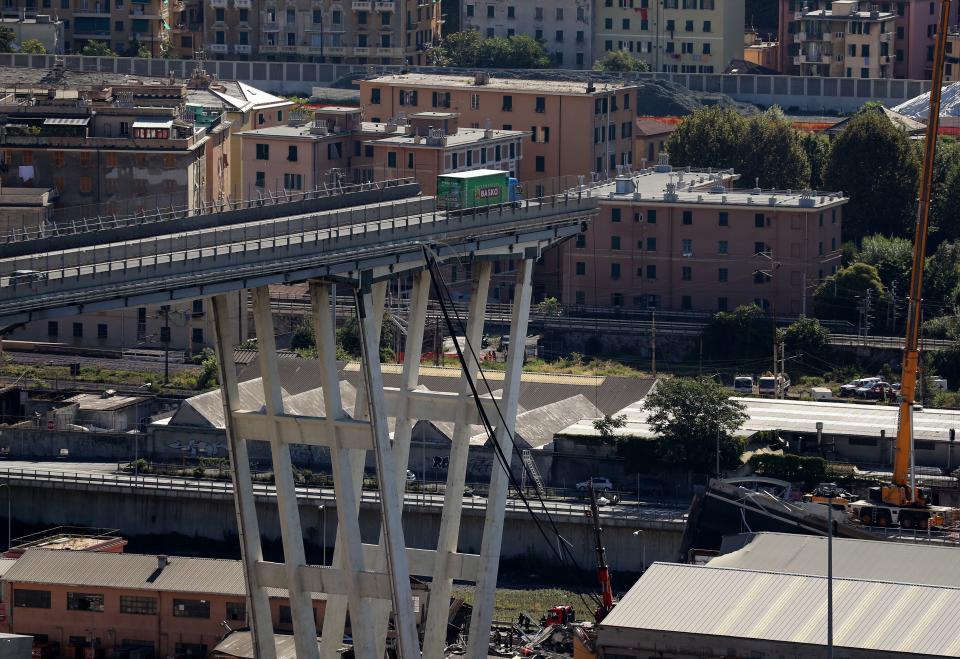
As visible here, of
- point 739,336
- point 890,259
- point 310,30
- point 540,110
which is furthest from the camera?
point 310,30

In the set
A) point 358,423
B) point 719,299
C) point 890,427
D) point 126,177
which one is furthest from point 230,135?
point 358,423

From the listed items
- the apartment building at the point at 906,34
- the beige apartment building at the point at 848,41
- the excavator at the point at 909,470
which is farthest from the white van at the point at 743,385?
the beige apartment building at the point at 848,41

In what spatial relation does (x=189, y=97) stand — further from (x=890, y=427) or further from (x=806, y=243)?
(x=890, y=427)

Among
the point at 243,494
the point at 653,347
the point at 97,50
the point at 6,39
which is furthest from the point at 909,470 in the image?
the point at 97,50

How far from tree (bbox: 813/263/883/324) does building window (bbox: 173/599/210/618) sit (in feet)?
107

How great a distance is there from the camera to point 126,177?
279ft

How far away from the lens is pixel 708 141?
9981 cm

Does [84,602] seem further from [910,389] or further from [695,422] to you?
[910,389]

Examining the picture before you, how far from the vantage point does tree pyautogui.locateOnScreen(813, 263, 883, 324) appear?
85125 mm

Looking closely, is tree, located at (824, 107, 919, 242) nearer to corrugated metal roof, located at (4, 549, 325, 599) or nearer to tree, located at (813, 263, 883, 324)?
tree, located at (813, 263, 883, 324)

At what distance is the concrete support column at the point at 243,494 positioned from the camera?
149 feet

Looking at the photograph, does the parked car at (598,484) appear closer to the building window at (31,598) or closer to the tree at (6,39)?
the building window at (31,598)

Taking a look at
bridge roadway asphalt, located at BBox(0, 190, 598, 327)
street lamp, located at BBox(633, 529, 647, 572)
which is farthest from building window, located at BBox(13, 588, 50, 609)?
street lamp, located at BBox(633, 529, 647, 572)

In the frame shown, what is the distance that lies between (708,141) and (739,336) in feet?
58.4
